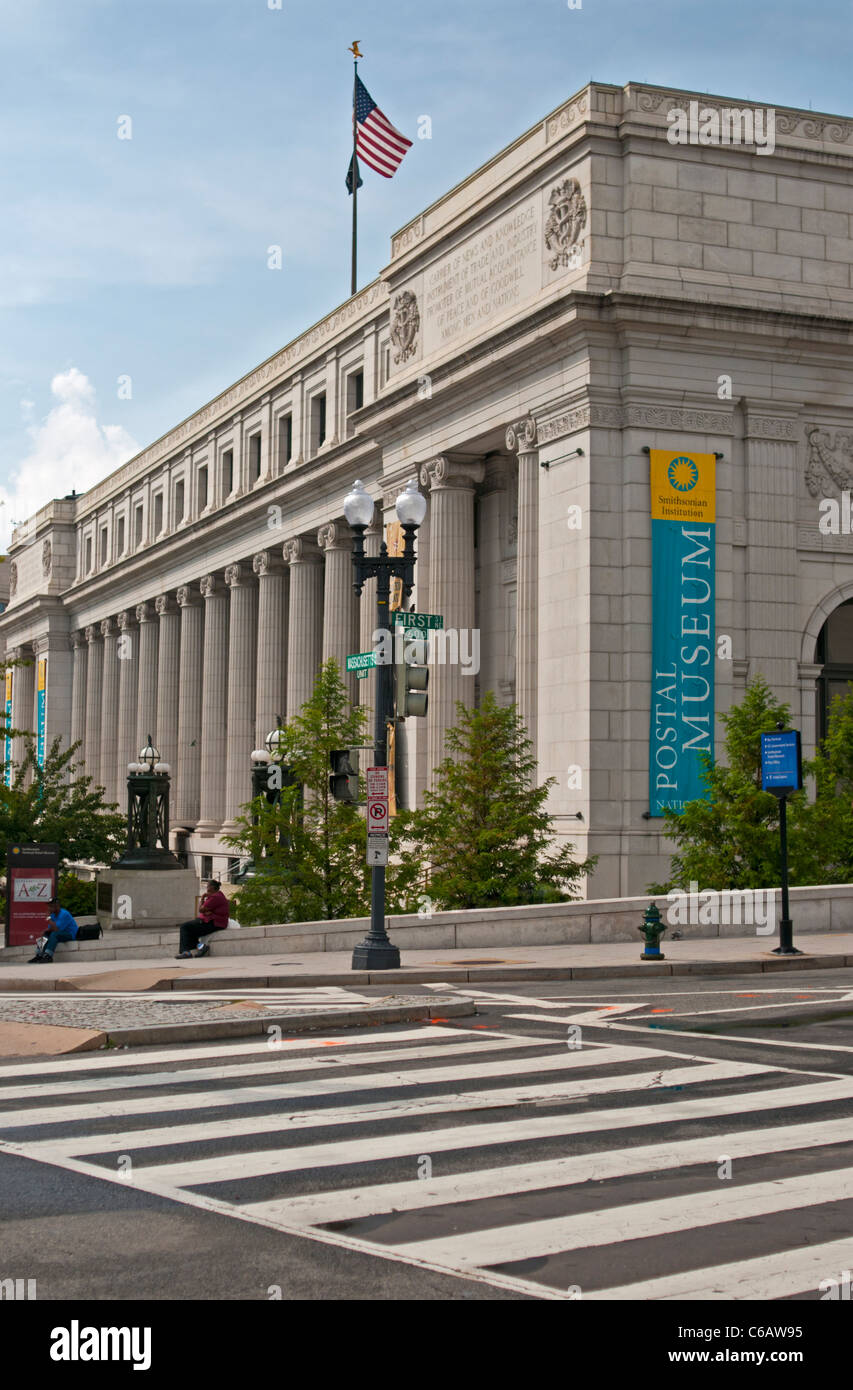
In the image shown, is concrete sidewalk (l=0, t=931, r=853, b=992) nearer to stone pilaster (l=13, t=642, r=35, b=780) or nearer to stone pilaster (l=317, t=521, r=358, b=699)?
stone pilaster (l=317, t=521, r=358, b=699)

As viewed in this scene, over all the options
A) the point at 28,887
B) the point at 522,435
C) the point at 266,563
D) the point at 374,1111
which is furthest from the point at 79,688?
the point at 374,1111

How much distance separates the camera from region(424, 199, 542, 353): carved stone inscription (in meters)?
37.5

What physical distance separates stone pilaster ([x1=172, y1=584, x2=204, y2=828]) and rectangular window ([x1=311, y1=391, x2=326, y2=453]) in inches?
689

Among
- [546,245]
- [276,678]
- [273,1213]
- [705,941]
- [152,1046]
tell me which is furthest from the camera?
[276,678]

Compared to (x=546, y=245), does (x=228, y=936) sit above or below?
below

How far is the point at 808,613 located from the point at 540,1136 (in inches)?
1138

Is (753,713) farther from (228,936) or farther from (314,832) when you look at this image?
(228,936)

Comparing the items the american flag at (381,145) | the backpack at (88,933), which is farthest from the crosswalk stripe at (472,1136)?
the american flag at (381,145)

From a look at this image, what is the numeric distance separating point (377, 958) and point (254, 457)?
157 ft

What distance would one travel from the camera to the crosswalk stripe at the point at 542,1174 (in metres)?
8.05

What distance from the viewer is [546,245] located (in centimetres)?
3675

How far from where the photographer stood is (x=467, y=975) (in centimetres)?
2044

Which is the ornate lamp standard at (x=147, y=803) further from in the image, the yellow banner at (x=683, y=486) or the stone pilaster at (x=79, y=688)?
the stone pilaster at (x=79, y=688)
